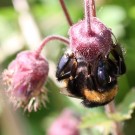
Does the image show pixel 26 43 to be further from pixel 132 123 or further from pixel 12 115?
pixel 12 115

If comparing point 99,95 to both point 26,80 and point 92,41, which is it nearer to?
point 92,41

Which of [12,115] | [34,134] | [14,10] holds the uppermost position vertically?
[12,115]

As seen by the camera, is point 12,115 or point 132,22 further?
point 132,22

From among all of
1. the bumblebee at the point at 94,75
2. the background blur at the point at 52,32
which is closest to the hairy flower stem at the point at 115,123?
the bumblebee at the point at 94,75

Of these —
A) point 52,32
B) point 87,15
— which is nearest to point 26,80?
point 87,15

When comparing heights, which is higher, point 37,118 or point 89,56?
point 89,56

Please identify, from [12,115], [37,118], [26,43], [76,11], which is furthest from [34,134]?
[12,115]

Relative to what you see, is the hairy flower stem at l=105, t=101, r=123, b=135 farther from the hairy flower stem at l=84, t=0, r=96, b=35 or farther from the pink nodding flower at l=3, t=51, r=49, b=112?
the hairy flower stem at l=84, t=0, r=96, b=35
